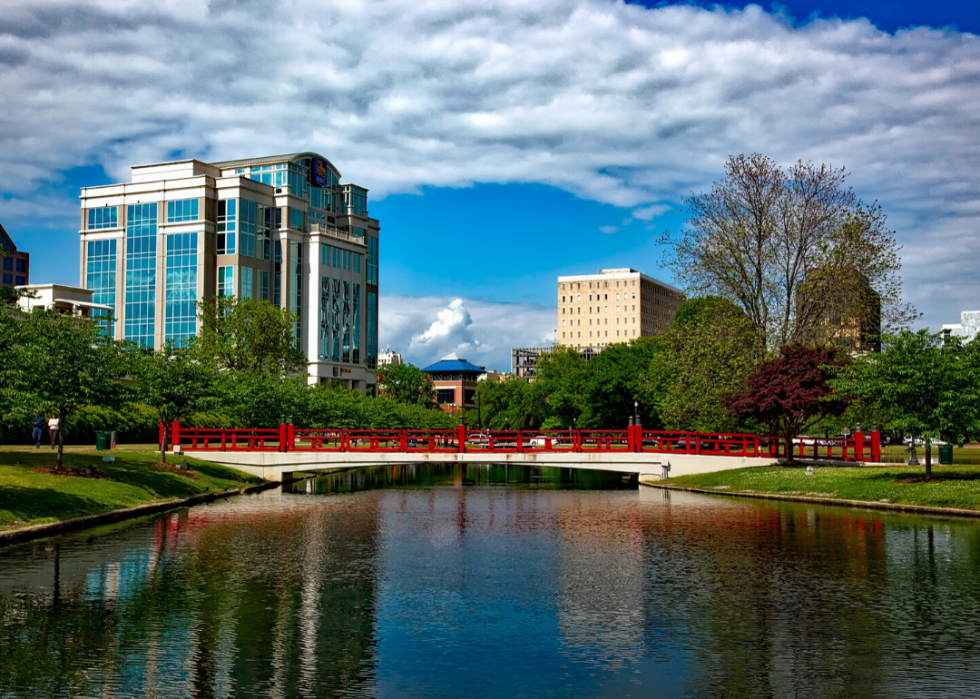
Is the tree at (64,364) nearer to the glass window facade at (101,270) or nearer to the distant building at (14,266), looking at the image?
the glass window facade at (101,270)

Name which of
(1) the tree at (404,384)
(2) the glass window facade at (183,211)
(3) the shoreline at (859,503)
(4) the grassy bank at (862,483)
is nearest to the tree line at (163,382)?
(2) the glass window facade at (183,211)

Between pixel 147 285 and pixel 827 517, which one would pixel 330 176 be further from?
pixel 827 517

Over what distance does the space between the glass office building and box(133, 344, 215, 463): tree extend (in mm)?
57016

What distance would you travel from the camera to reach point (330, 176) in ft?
434

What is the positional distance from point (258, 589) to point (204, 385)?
3480 cm

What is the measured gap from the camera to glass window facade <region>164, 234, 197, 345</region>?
113 m

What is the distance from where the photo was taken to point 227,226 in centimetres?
11338

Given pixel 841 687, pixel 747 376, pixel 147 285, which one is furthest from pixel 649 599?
pixel 147 285

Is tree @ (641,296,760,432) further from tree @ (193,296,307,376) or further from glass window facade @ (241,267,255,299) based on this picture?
glass window facade @ (241,267,255,299)

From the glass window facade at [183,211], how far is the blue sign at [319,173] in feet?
59.4

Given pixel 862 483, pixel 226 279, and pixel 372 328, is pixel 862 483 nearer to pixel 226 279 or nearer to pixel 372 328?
pixel 226 279

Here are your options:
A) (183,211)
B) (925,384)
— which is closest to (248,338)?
(183,211)

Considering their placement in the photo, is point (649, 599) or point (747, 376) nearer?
point (649, 599)

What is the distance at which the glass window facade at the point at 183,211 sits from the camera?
112750 millimetres
